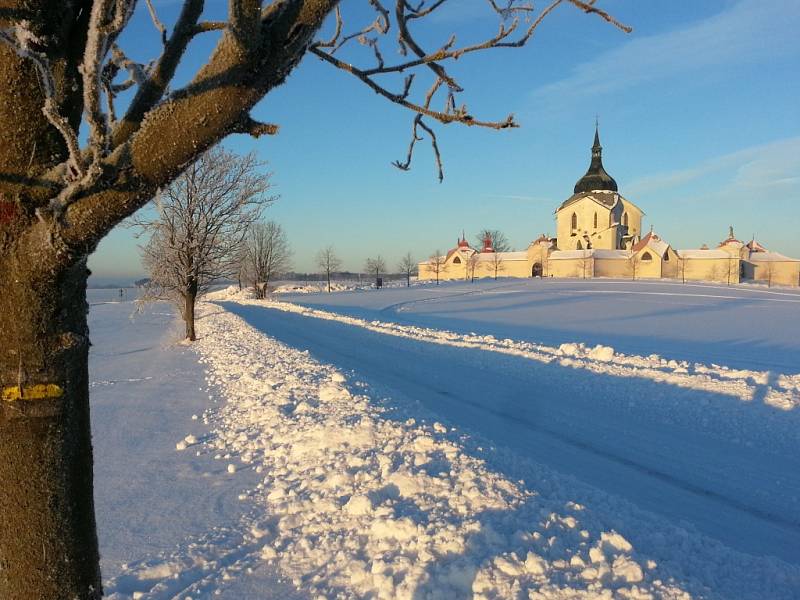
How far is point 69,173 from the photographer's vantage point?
1574mm

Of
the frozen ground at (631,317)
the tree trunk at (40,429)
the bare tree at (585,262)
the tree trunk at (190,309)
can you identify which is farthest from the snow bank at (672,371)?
the bare tree at (585,262)

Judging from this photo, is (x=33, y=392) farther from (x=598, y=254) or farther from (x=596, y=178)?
(x=596, y=178)

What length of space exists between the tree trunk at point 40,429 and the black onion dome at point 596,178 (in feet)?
296

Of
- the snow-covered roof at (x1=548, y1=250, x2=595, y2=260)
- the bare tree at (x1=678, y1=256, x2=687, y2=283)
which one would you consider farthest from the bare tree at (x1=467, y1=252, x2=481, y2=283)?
the bare tree at (x1=678, y1=256, x2=687, y2=283)

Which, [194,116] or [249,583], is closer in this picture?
[194,116]

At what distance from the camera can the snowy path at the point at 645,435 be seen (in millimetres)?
5414

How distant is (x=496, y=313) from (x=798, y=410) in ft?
86.9

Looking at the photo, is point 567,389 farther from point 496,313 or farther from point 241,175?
point 496,313

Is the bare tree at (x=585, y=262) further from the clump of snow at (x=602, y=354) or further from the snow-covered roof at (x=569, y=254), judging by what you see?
the clump of snow at (x=602, y=354)

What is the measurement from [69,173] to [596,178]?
303ft

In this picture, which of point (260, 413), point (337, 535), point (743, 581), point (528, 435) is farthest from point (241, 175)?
point (743, 581)

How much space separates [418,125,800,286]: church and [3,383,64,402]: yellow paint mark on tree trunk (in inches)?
3004

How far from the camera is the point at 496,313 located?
35031 mm

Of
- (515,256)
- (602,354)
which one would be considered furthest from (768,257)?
(602,354)
